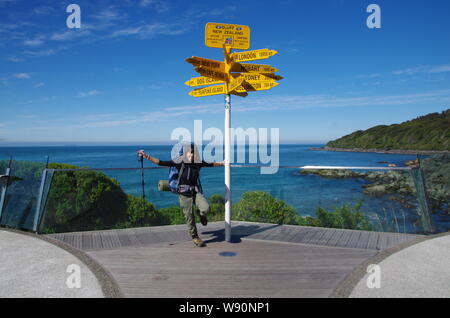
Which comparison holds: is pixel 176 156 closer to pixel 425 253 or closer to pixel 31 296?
pixel 31 296

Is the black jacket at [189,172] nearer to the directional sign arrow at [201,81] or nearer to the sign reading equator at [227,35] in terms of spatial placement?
the directional sign arrow at [201,81]

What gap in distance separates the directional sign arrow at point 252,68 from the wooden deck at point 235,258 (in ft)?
9.05

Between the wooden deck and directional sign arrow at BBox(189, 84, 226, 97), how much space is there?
7.88 ft

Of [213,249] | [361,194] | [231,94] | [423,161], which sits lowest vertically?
[213,249]

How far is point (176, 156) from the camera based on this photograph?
16.7 ft

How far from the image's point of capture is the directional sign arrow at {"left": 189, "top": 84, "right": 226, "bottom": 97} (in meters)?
5.37

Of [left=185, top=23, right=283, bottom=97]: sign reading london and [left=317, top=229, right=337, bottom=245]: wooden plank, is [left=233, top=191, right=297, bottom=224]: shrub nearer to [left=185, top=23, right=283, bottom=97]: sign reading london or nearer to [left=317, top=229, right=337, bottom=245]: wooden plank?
[left=317, top=229, right=337, bottom=245]: wooden plank

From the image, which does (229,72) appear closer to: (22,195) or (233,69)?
(233,69)

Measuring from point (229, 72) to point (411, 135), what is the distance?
101 meters

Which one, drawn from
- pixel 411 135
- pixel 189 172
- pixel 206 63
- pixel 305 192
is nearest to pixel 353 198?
pixel 305 192

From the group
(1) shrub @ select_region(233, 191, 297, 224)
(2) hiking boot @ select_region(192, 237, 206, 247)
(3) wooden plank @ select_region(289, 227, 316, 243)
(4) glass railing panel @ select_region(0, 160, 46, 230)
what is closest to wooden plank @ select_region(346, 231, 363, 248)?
(3) wooden plank @ select_region(289, 227, 316, 243)

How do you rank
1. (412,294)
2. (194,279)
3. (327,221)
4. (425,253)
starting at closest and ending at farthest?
(412,294)
(194,279)
(425,253)
(327,221)

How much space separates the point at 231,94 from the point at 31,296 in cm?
377
